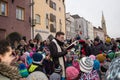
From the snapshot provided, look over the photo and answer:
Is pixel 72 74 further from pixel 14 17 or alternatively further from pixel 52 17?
pixel 52 17

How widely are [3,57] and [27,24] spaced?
29306 millimetres

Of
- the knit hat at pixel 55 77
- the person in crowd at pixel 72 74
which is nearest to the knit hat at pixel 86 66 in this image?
the person in crowd at pixel 72 74

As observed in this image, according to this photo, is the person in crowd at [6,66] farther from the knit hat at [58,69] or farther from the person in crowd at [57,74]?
the knit hat at [58,69]

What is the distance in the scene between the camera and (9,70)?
3.37m

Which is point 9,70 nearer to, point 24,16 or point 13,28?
point 13,28

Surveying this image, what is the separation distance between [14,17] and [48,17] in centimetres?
1204

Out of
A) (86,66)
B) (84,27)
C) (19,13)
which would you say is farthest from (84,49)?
(84,27)

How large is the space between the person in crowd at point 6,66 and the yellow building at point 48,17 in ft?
102

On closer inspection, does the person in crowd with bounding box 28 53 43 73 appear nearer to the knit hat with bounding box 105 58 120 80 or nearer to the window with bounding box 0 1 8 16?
the knit hat with bounding box 105 58 120 80

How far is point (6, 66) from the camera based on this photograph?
11.1 ft

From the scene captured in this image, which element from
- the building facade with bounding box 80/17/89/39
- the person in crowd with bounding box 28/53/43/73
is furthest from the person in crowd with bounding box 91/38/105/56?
the building facade with bounding box 80/17/89/39

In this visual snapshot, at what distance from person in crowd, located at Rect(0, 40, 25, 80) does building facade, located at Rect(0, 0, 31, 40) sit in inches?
906

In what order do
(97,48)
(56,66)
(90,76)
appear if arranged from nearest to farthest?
(90,76) → (56,66) → (97,48)

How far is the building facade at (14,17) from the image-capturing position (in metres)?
27.9
